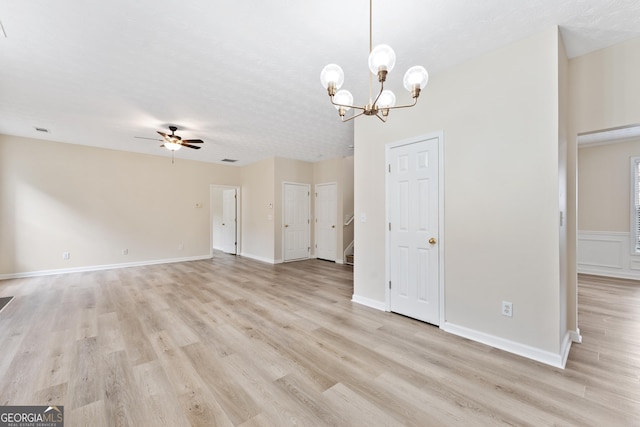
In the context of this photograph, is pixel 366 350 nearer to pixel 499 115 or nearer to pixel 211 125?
pixel 499 115

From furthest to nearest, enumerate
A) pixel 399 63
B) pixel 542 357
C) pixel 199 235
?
pixel 199 235, pixel 399 63, pixel 542 357

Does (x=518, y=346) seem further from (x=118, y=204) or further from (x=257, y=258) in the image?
(x=118, y=204)

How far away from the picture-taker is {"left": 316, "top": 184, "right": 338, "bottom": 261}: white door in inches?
270

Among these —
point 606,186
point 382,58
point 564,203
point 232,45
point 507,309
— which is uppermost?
point 232,45

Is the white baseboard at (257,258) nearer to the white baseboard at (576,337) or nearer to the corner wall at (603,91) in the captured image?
the white baseboard at (576,337)

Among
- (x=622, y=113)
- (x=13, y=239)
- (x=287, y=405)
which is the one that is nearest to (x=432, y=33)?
(x=622, y=113)

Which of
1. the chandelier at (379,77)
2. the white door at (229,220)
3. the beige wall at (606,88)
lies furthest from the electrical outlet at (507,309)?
the white door at (229,220)

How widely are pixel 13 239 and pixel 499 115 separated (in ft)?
26.5

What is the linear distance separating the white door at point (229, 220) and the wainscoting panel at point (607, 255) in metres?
8.55

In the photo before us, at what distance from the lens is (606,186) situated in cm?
505

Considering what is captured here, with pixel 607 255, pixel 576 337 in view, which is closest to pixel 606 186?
pixel 607 255

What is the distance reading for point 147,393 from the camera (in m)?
1.78

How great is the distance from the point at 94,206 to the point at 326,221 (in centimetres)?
538

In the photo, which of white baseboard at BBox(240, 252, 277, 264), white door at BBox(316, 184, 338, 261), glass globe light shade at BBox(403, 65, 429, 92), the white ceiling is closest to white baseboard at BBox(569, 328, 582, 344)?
the white ceiling
